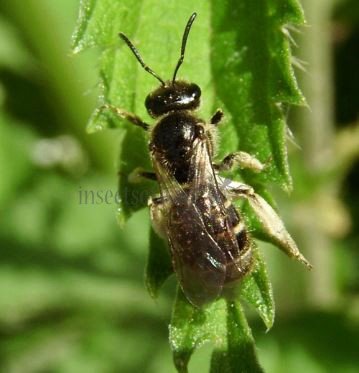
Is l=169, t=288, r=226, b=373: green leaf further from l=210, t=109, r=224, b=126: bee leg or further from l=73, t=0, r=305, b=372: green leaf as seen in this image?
l=210, t=109, r=224, b=126: bee leg

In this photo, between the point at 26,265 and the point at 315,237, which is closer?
the point at 315,237

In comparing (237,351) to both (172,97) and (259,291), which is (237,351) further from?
(172,97)

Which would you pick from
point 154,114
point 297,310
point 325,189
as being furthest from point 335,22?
point 154,114

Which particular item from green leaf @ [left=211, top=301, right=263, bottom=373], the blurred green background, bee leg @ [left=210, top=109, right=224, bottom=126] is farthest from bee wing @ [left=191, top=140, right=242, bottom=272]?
the blurred green background

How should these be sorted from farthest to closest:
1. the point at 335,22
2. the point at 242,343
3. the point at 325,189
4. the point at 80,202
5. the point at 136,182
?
the point at 80,202
the point at 335,22
the point at 325,189
the point at 136,182
the point at 242,343

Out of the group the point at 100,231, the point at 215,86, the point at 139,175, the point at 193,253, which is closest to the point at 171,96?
the point at 215,86

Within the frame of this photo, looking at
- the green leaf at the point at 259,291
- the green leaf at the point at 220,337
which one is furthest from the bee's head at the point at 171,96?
the green leaf at the point at 220,337

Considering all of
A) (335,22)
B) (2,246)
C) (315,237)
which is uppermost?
(335,22)

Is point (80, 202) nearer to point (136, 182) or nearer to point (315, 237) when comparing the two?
point (315, 237)
